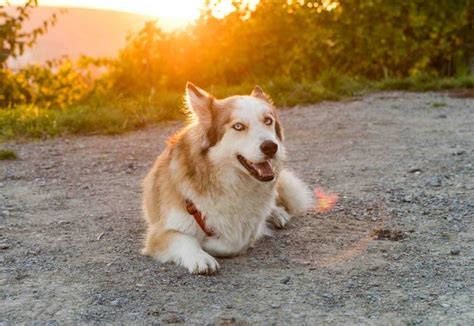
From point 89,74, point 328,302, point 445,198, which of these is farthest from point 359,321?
point 89,74

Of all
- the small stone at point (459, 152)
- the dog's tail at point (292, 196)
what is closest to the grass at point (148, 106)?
the small stone at point (459, 152)

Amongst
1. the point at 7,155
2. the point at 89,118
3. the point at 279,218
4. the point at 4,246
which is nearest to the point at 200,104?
the point at 279,218

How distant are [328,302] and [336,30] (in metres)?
8.56

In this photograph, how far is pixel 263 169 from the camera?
403 centimetres

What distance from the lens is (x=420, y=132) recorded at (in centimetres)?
797

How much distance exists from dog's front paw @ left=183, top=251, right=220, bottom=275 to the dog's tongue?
0.63 metres

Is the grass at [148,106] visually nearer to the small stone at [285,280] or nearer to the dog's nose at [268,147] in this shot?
the dog's nose at [268,147]

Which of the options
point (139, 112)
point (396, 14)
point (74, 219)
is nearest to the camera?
point (74, 219)

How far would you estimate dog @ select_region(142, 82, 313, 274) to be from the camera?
4.02 meters

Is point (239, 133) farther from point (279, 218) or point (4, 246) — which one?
point (4, 246)

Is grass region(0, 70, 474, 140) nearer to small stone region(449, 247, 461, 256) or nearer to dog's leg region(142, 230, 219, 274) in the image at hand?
dog's leg region(142, 230, 219, 274)

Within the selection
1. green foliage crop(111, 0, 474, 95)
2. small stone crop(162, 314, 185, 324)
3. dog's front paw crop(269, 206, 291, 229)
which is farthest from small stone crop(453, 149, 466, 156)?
green foliage crop(111, 0, 474, 95)

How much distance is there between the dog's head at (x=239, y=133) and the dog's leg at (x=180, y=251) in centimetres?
55

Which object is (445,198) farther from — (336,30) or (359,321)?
(336,30)
